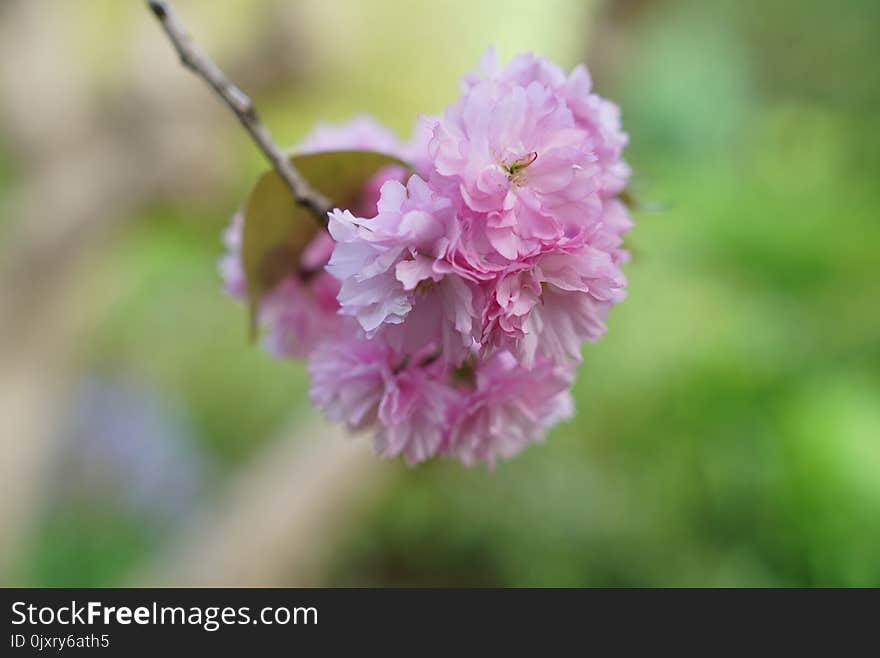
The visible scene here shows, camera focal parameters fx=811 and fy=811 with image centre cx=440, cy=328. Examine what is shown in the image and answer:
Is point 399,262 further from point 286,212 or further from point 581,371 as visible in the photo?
point 581,371

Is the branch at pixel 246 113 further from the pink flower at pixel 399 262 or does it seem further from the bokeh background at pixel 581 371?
the bokeh background at pixel 581 371

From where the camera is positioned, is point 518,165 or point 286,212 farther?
point 286,212

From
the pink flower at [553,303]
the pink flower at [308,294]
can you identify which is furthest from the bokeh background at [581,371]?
the pink flower at [553,303]

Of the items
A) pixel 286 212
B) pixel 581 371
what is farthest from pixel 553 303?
pixel 581 371

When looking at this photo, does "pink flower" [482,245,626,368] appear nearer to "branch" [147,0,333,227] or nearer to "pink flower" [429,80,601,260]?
"pink flower" [429,80,601,260]

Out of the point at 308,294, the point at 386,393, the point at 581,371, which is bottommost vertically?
the point at 386,393
